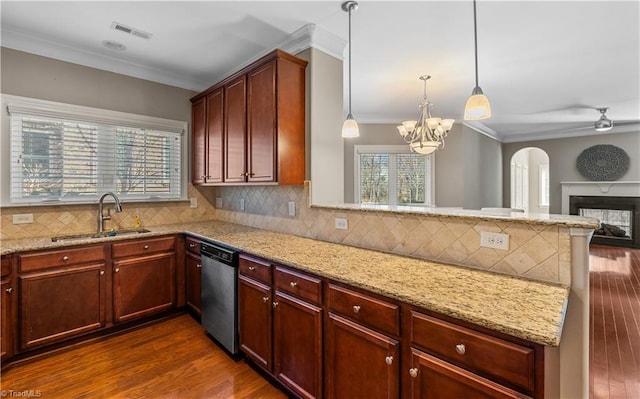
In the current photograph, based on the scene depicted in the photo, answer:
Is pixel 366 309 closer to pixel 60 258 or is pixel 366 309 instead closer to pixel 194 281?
pixel 194 281

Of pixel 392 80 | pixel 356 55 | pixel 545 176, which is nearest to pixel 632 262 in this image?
pixel 545 176

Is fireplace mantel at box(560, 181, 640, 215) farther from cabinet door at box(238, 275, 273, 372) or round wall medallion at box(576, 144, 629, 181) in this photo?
cabinet door at box(238, 275, 273, 372)

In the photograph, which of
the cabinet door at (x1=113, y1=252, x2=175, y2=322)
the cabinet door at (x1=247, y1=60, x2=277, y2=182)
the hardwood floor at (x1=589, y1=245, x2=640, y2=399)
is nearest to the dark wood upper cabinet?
the cabinet door at (x1=247, y1=60, x2=277, y2=182)

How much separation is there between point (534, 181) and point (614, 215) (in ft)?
9.76

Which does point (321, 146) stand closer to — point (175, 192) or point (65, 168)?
point (175, 192)

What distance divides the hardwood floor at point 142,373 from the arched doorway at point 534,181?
967cm

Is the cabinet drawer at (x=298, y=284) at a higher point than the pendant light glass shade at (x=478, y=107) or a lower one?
lower

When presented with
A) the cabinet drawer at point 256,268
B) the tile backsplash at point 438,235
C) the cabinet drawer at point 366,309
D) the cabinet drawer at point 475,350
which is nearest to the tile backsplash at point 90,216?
the tile backsplash at point 438,235

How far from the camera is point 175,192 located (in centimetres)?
367

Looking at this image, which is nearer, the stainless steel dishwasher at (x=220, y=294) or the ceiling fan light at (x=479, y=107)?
the ceiling fan light at (x=479, y=107)

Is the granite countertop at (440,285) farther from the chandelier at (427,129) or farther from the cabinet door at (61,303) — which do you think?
the chandelier at (427,129)

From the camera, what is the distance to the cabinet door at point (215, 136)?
10.5 feet

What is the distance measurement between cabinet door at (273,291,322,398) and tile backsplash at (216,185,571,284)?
707mm

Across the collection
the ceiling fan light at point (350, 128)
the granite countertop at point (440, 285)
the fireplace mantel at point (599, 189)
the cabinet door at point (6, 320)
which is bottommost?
the cabinet door at point (6, 320)
